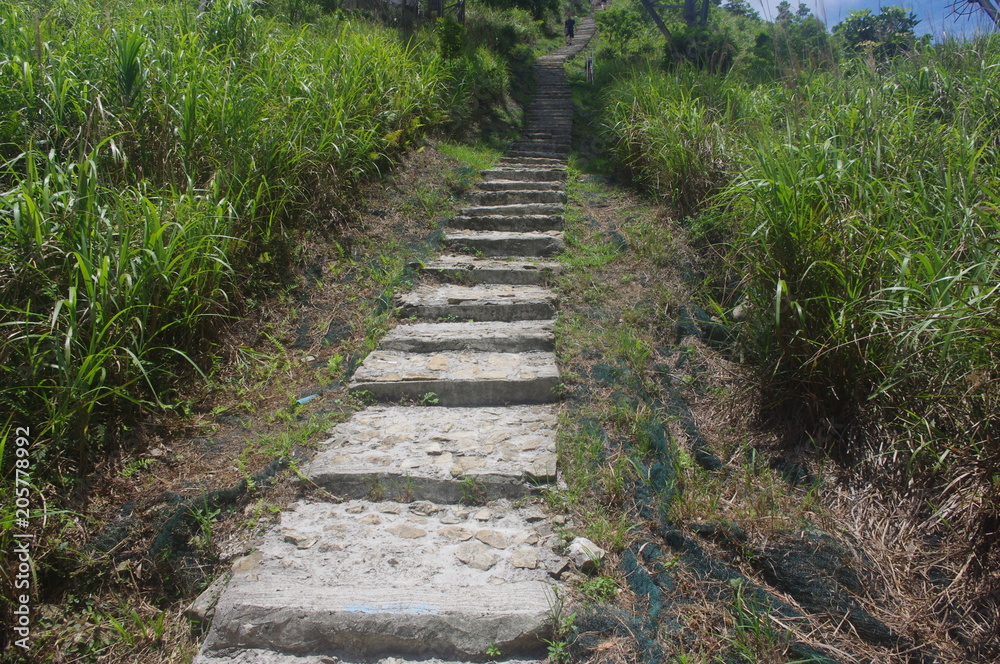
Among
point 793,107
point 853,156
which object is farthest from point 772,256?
point 793,107

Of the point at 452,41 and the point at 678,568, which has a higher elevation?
the point at 452,41

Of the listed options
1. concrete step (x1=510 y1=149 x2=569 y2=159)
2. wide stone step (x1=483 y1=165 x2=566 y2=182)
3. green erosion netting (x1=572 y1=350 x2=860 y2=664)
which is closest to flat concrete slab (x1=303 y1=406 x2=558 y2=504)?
green erosion netting (x1=572 y1=350 x2=860 y2=664)

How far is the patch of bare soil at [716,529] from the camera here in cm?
192

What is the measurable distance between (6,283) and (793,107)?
3.99 meters

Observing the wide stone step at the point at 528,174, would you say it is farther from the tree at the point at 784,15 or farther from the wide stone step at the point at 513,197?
the tree at the point at 784,15

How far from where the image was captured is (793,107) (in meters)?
3.39

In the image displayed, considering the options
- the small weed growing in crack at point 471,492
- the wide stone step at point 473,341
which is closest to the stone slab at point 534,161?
the wide stone step at point 473,341

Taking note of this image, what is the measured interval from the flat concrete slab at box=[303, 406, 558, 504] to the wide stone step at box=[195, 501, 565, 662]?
0.11 meters

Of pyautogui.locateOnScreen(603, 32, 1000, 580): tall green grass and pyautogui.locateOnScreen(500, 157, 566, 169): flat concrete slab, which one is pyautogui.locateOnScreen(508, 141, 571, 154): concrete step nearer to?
pyautogui.locateOnScreen(500, 157, 566, 169): flat concrete slab

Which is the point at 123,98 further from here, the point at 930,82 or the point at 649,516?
the point at 930,82

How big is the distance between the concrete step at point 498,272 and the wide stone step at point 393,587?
7.32 feet

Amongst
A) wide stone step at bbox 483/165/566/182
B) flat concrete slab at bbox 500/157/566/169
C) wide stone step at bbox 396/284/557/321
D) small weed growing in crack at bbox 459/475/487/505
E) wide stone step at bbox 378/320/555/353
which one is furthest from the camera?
flat concrete slab at bbox 500/157/566/169

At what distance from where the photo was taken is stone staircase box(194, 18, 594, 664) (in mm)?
2020

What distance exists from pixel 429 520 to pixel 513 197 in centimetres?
406
